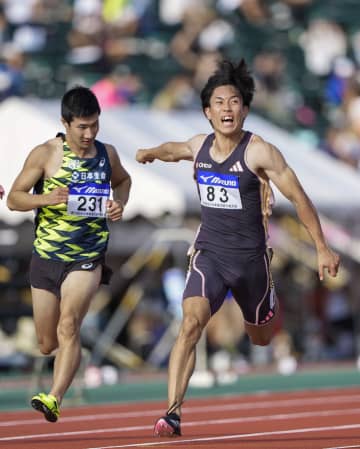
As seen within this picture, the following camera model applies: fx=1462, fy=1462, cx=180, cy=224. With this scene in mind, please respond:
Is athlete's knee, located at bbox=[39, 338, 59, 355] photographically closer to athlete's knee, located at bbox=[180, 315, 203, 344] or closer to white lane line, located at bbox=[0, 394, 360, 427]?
athlete's knee, located at bbox=[180, 315, 203, 344]

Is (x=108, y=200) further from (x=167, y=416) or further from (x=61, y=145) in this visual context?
(x=167, y=416)

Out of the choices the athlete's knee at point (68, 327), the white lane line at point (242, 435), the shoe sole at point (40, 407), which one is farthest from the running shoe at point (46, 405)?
the athlete's knee at point (68, 327)

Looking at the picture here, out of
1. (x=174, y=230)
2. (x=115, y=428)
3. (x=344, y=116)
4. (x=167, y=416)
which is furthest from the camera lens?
(x=344, y=116)

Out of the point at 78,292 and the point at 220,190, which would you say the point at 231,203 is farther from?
the point at 78,292

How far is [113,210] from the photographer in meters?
8.74

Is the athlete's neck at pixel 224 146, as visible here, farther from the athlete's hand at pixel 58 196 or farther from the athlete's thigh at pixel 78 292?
the athlete's thigh at pixel 78 292

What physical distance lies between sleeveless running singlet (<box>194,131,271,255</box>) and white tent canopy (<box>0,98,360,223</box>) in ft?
27.0

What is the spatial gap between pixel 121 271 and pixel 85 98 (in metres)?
10.1

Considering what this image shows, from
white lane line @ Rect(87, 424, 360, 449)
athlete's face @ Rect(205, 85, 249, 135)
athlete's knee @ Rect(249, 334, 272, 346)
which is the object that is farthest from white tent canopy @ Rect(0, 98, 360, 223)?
athlete's face @ Rect(205, 85, 249, 135)

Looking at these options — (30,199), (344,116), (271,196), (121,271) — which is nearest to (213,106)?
(271,196)

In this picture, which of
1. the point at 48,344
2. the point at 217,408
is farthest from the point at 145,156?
the point at 217,408

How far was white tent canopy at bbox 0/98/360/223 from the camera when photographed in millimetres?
16953

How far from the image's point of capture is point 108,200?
8891 millimetres

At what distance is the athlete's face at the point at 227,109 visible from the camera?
8.52 meters
